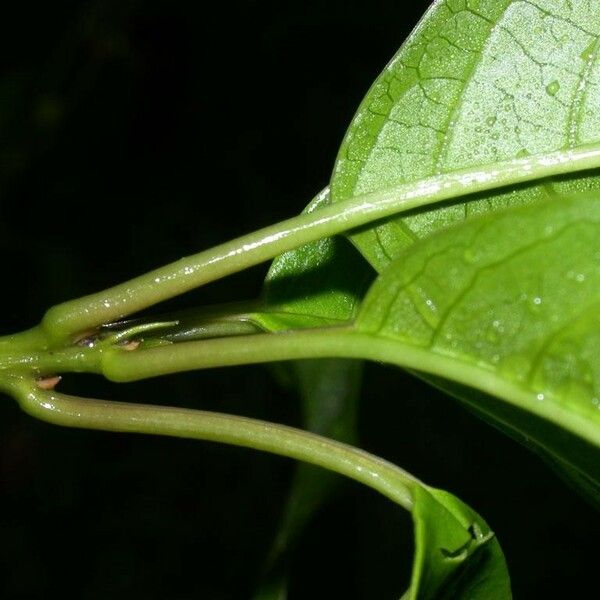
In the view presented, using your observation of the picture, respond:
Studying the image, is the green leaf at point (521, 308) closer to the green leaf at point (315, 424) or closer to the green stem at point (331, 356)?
the green stem at point (331, 356)

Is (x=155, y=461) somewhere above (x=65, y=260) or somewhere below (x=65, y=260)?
A: below

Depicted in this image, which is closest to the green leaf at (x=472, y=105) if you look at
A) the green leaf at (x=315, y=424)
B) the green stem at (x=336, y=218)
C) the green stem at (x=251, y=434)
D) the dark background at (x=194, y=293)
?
the green stem at (x=336, y=218)

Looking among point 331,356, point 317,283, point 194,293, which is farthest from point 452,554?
point 194,293

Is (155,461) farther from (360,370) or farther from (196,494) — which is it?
(360,370)

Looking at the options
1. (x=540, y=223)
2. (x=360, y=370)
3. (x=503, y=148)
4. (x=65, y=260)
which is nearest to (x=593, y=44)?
(x=503, y=148)

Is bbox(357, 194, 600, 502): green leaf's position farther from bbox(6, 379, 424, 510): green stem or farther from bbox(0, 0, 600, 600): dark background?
bbox(0, 0, 600, 600): dark background

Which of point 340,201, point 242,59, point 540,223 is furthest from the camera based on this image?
point 242,59

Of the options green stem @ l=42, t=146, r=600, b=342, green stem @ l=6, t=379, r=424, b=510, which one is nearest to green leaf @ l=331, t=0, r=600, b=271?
green stem @ l=42, t=146, r=600, b=342

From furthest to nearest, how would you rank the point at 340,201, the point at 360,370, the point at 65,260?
the point at 65,260 → the point at 360,370 → the point at 340,201
